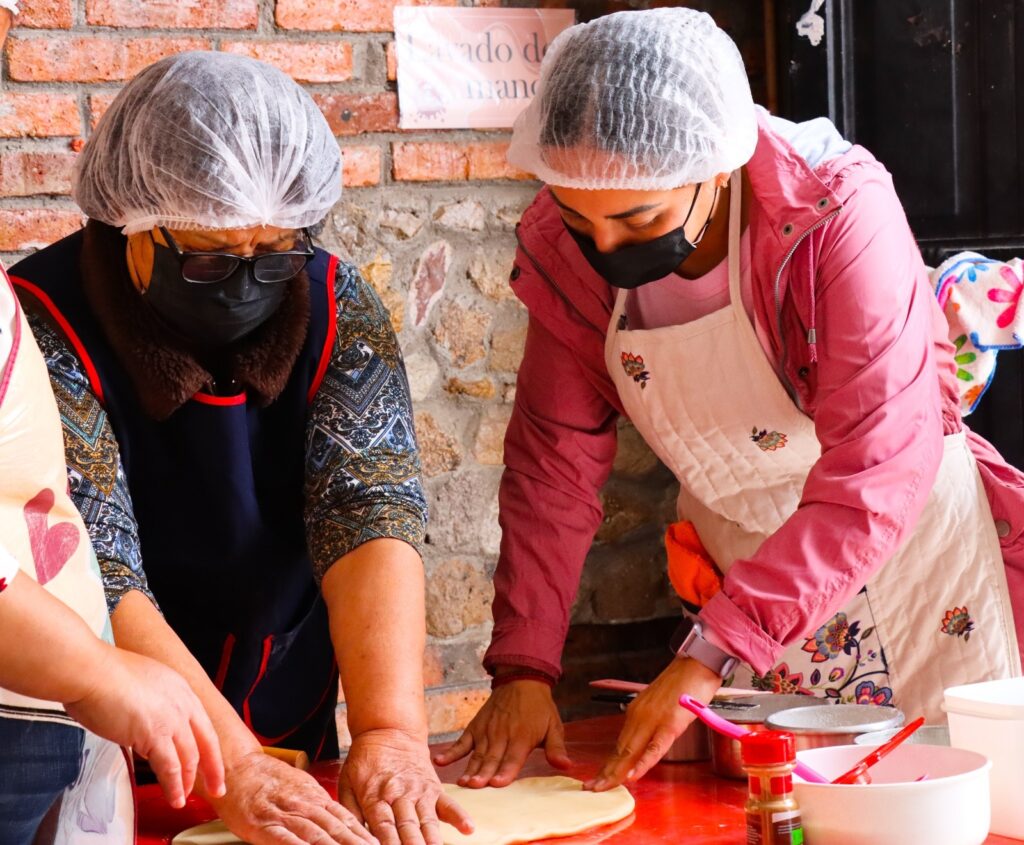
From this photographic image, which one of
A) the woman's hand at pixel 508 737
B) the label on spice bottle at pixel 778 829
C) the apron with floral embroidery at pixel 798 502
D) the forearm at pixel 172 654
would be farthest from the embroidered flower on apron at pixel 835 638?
the forearm at pixel 172 654

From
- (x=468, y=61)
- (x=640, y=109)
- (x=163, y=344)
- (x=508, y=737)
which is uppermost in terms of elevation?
(x=468, y=61)

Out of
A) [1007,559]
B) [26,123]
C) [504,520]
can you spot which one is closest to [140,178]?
[504,520]

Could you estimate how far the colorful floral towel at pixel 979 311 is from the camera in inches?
70.1

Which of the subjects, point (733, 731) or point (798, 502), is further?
point (798, 502)

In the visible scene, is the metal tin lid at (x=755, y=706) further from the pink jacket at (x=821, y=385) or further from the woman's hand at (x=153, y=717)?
the woman's hand at (x=153, y=717)

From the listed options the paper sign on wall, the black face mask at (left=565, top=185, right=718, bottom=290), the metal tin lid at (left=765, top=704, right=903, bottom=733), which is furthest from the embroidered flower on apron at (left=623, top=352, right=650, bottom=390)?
the paper sign on wall

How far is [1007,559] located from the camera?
5.30 feet

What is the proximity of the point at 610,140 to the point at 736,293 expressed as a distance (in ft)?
0.81

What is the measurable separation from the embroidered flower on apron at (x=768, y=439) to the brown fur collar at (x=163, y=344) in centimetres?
54

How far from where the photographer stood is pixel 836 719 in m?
1.31

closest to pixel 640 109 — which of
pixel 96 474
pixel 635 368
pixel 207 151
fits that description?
pixel 635 368

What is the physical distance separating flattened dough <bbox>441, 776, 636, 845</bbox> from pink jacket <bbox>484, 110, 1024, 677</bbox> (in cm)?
21

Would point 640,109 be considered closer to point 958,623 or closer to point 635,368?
point 635,368

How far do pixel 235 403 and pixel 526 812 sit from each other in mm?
543
